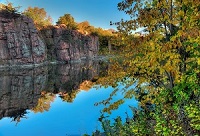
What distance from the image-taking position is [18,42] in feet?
213

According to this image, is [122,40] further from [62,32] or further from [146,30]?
[62,32]

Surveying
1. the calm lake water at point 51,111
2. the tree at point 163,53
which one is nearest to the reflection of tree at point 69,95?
the calm lake water at point 51,111

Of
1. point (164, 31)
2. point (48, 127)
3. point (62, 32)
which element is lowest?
point (48, 127)

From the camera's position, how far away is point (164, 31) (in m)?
11.5

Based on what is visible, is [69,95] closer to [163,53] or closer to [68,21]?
[163,53]

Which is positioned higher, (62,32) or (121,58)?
(62,32)

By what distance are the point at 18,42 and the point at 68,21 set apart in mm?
42452

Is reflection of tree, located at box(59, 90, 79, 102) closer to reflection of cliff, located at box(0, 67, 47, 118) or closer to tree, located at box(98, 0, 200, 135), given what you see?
reflection of cliff, located at box(0, 67, 47, 118)

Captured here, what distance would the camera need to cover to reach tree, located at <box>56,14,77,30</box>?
104 metres

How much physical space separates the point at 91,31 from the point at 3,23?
209 ft

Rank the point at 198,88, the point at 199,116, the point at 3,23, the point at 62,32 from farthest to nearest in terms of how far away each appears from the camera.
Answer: the point at 62,32 → the point at 3,23 → the point at 198,88 → the point at 199,116

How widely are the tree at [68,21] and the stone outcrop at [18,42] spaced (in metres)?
33.0

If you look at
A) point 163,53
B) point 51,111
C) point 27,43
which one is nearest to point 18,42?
Result: point 27,43

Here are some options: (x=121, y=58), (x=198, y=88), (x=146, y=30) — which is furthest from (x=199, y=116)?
(x=121, y=58)
